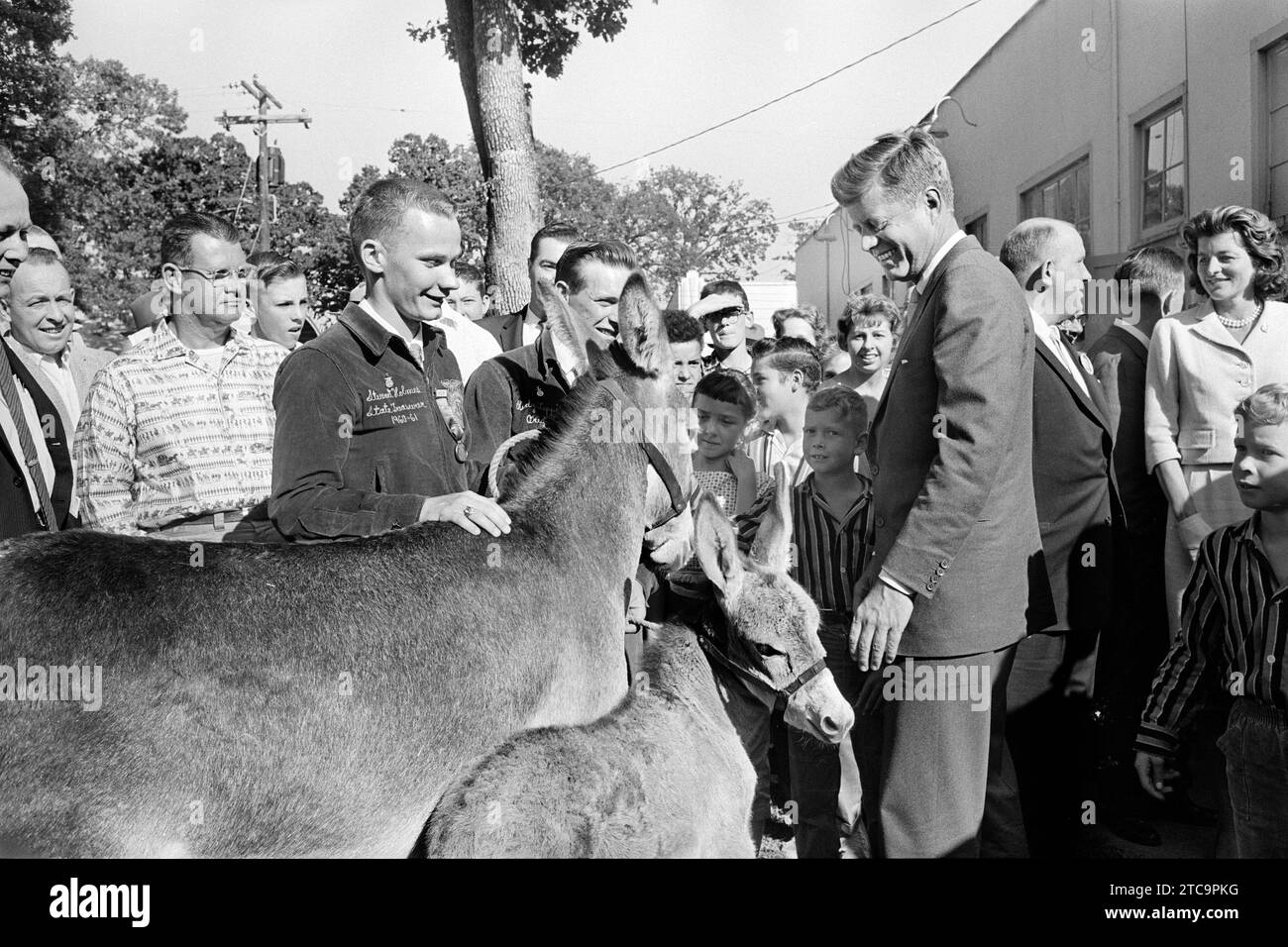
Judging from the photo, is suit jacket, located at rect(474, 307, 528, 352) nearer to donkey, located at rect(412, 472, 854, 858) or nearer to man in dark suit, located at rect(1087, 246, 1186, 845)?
donkey, located at rect(412, 472, 854, 858)

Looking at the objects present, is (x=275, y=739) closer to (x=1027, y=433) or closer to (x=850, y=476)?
(x=1027, y=433)

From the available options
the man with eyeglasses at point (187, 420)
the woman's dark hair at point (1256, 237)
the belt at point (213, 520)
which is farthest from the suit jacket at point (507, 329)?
the woman's dark hair at point (1256, 237)

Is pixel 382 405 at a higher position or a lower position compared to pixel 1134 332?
lower

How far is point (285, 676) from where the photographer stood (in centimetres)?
279

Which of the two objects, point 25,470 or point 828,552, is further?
point 828,552

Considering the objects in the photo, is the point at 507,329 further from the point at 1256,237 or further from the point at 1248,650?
the point at 1248,650

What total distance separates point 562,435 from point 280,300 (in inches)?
184

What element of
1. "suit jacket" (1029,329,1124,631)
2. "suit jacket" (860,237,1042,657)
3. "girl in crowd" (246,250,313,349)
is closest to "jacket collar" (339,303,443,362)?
"suit jacket" (860,237,1042,657)

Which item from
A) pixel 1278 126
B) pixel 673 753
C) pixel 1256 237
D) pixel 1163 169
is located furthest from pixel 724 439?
pixel 1163 169

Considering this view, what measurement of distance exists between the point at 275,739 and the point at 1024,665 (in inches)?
118

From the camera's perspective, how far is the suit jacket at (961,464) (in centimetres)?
349

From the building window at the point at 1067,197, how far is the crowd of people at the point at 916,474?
1022cm

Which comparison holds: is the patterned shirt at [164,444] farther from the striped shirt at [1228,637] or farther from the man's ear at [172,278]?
the striped shirt at [1228,637]
